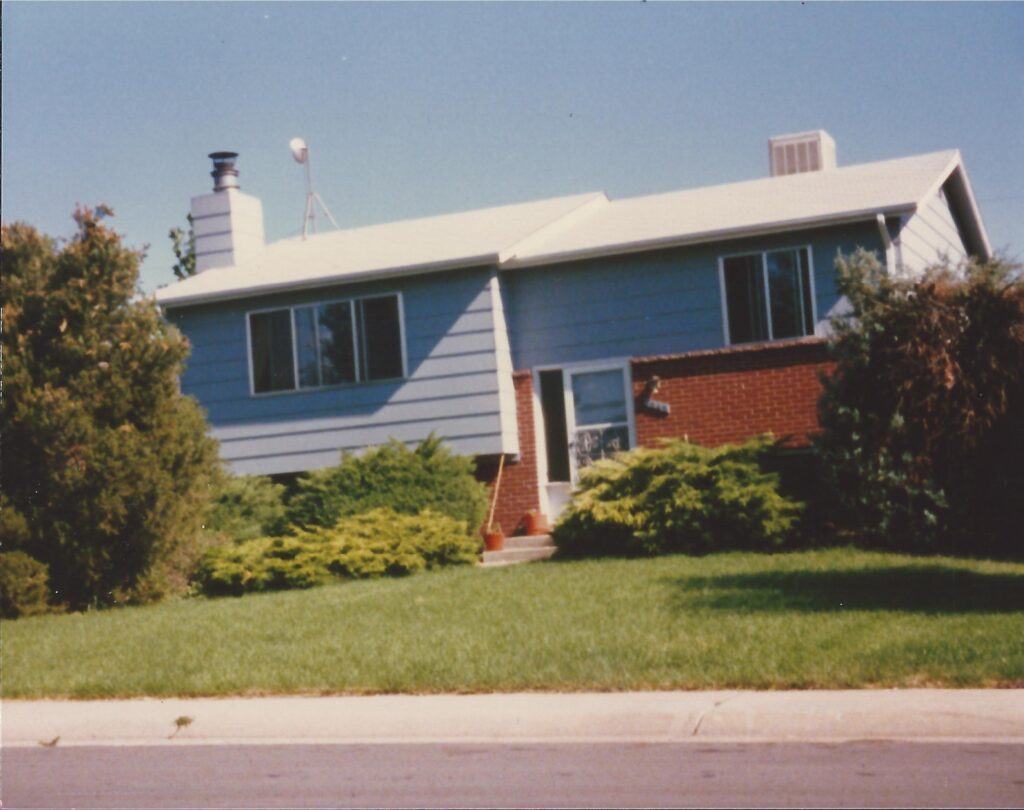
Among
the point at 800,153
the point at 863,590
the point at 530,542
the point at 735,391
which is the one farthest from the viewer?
the point at 800,153

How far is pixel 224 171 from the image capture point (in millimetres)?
23547

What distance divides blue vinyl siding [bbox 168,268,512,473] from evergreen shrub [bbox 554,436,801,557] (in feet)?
9.56

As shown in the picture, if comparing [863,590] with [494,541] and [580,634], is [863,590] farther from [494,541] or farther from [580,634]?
[494,541]

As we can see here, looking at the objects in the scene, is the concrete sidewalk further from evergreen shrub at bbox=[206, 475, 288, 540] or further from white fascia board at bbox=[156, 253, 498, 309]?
white fascia board at bbox=[156, 253, 498, 309]

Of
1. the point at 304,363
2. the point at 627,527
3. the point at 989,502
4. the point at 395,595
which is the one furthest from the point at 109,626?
the point at 989,502

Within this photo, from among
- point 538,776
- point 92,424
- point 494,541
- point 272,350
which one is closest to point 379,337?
point 272,350

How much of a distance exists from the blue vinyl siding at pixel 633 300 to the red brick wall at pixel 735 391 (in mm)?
424

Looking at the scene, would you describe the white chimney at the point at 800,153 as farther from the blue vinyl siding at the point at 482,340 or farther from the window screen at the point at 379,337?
the window screen at the point at 379,337

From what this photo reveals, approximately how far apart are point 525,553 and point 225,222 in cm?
957

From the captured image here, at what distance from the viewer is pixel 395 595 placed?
521 inches

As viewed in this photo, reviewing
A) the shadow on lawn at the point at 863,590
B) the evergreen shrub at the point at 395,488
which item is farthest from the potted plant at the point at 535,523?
the shadow on lawn at the point at 863,590

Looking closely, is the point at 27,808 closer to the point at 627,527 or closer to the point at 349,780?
the point at 349,780

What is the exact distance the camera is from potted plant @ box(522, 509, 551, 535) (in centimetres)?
1841

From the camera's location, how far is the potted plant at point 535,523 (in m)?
18.4
